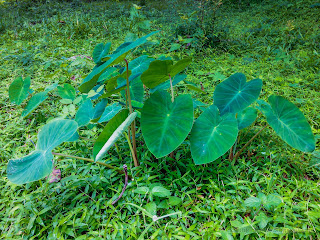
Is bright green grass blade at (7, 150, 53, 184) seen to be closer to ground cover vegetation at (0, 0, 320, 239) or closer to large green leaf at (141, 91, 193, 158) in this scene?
ground cover vegetation at (0, 0, 320, 239)

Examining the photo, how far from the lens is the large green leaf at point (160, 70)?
916mm

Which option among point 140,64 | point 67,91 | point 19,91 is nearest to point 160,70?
point 140,64

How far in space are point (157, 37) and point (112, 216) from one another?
2.87 meters

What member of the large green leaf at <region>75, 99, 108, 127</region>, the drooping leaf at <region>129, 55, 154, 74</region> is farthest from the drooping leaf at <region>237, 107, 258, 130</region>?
the large green leaf at <region>75, 99, 108, 127</region>

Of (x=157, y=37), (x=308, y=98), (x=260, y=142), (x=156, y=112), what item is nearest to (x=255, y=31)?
(x=157, y=37)

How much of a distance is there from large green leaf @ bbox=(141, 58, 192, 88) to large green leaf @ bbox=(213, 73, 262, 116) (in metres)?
0.29

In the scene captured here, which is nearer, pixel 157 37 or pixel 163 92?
pixel 163 92

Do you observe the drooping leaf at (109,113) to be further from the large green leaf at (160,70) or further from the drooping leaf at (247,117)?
the drooping leaf at (247,117)

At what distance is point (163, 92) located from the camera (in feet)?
3.36

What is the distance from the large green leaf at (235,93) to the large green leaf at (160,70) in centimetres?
29

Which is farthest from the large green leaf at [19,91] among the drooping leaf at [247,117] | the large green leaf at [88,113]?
the drooping leaf at [247,117]

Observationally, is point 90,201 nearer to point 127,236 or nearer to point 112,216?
point 112,216

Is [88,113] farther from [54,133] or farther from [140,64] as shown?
[140,64]

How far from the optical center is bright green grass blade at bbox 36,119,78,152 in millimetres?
890
